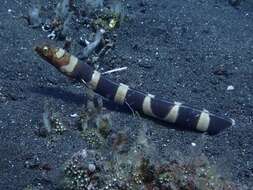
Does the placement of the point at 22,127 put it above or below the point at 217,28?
below

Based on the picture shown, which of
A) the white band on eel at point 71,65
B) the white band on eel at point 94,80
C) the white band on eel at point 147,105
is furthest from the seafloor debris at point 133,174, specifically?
the white band on eel at point 71,65

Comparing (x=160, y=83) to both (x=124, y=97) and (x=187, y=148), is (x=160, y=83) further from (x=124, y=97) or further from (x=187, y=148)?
(x=187, y=148)

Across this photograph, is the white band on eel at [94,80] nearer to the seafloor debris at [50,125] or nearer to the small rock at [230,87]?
the seafloor debris at [50,125]

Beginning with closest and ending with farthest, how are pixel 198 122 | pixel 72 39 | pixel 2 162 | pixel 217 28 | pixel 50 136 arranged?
pixel 2 162 < pixel 50 136 < pixel 198 122 < pixel 72 39 < pixel 217 28

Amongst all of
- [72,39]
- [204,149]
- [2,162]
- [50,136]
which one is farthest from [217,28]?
[2,162]

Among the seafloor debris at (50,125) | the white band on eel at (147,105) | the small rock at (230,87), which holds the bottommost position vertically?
the seafloor debris at (50,125)

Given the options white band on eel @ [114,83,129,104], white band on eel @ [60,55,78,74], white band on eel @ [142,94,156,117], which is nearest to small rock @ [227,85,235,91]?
white band on eel @ [142,94,156,117]
